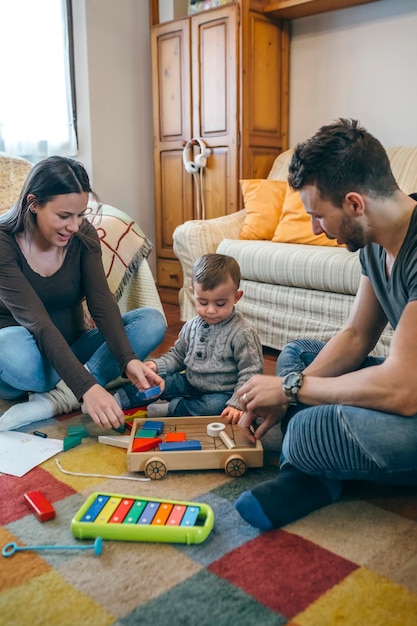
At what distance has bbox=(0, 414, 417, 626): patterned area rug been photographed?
95cm

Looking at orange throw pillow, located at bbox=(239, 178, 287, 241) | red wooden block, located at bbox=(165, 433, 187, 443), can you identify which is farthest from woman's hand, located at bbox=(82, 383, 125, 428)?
Result: orange throw pillow, located at bbox=(239, 178, 287, 241)

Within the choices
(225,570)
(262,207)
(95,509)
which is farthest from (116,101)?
(225,570)

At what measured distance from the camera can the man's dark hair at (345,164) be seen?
1.16 metres

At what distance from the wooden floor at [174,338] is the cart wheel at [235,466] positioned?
91cm

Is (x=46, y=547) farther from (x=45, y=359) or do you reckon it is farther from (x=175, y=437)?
(x=45, y=359)

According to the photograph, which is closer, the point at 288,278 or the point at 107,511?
the point at 107,511

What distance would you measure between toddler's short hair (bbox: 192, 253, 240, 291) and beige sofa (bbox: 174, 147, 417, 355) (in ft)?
2.37

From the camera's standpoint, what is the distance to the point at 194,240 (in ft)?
9.48

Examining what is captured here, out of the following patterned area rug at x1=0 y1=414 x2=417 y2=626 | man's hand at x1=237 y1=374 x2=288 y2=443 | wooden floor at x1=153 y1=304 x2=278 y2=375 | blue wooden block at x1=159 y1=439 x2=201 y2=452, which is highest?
man's hand at x1=237 y1=374 x2=288 y2=443

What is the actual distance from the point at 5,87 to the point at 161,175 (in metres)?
1.08

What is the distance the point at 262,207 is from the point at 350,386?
1.95 metres

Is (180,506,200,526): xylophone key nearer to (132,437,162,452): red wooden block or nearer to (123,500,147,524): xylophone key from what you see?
(123,500,147,524): xylophone key

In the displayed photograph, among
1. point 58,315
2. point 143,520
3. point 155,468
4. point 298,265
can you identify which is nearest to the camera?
point 143,520

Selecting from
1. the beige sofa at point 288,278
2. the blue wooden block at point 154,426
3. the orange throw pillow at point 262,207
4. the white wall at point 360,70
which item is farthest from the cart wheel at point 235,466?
the white wall at point 360,70
